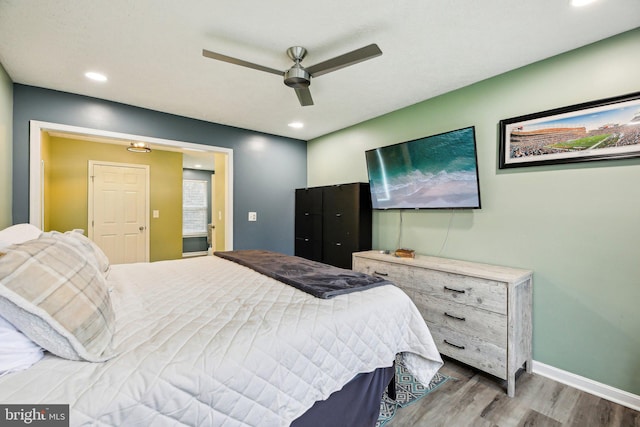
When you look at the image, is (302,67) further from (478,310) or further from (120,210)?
(120,210)

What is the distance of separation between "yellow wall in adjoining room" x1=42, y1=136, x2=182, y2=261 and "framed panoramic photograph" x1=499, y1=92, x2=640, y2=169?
5.49 m

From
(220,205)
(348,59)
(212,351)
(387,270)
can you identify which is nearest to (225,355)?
(212,351)

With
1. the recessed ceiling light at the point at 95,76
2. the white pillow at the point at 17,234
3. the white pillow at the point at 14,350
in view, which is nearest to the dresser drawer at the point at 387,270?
the white pillow at the point at 14,350

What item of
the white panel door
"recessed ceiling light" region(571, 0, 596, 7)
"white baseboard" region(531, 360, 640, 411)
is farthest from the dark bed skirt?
the white panel door

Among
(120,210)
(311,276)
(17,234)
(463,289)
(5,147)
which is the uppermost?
(5,147)

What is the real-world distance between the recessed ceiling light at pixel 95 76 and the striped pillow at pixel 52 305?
2.02 m

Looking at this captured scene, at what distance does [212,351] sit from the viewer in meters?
1.08

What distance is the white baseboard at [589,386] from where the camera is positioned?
1886 millimetres

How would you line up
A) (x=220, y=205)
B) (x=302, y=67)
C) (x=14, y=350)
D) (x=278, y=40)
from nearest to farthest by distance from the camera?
(x=14, y=350) → (x=278, y=40) → (x=302, y=67) → (x=220, y=205)

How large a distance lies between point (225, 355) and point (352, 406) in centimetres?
84

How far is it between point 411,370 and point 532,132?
204cm

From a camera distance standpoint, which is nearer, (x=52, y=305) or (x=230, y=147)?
(x=52, y=305)

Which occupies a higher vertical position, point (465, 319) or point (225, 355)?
point (225, 355)

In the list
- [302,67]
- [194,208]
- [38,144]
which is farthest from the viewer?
[194,208]
